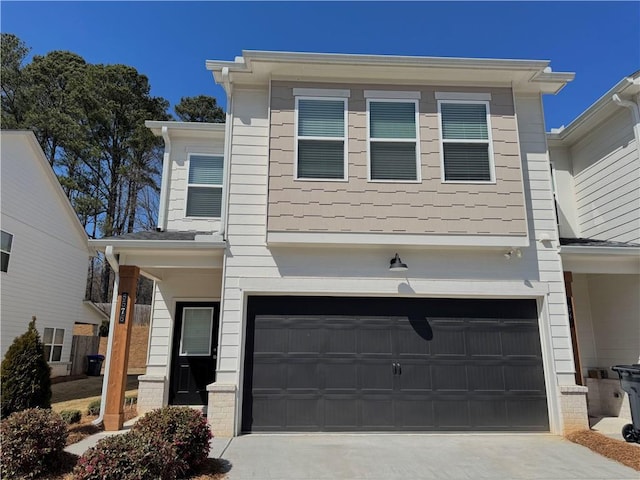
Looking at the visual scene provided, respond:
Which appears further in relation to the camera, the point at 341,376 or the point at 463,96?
the point at 463,96

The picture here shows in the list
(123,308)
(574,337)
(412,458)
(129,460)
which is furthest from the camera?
(574,337)

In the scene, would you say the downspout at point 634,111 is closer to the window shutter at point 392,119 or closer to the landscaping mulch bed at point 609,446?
the window shutter at point 392,119

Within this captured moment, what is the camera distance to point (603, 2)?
27.1 ft

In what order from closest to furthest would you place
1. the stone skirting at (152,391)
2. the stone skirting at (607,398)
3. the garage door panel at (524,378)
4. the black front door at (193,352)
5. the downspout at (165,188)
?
the garage door panel at (524,378)
the stone skirting at (607,398)
the stone skirting at (152,391)
the black front door at (193,352)
the downspout at (165,188)

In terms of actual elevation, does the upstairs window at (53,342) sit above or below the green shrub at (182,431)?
above

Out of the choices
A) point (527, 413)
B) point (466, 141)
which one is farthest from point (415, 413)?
point (466, 141)

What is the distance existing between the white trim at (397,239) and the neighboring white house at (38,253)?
9.67 m

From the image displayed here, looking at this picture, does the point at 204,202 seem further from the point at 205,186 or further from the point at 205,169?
the point at 205,169

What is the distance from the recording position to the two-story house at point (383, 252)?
6949 mm

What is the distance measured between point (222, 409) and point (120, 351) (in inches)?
77.9

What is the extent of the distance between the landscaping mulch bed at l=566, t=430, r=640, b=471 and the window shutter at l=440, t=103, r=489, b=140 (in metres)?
5.01

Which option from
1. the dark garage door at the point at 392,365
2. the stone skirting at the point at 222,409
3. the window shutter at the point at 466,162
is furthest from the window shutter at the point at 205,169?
the window shutter at the point at 466,162

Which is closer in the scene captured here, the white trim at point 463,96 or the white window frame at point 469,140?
the white window frame at point 469,140

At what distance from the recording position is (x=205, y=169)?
9.41m
